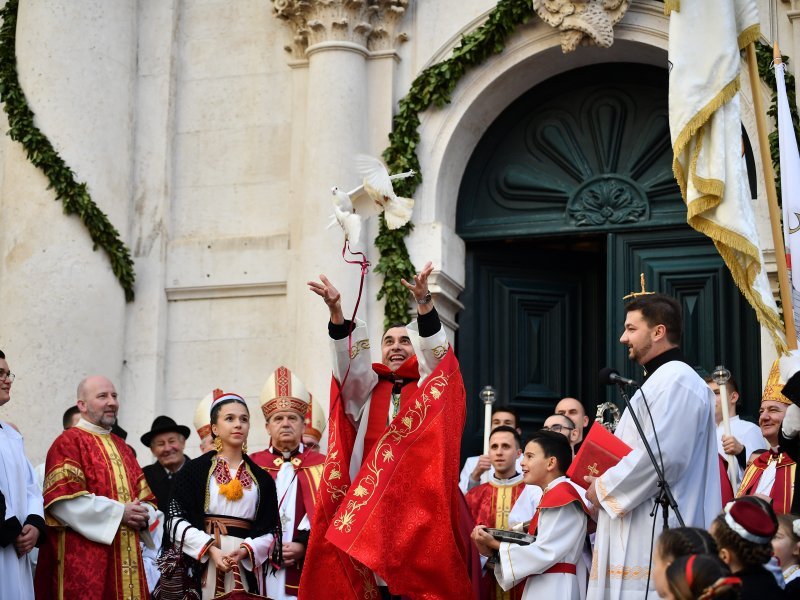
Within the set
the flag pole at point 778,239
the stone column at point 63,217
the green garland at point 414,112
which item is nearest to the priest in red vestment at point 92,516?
the stone column at point 63,217

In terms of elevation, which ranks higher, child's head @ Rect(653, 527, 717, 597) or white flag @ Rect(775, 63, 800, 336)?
white flag @ Rect(775, 63, 800, 336)

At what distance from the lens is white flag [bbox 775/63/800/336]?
873 centimetres

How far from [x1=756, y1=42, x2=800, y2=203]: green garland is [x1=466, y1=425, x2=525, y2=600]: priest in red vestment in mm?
3114

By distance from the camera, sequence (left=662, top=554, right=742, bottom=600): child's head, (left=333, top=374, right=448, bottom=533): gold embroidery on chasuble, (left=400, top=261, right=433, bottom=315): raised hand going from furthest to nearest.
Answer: (left=333, top=374, right=448, bottom=533): gold embroidery on chasuble, (left=400, top=261, right=433, bottom=315): raised hand, (left=662, top=554, right=742, bottom=600): child's head

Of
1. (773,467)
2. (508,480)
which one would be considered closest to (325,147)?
(508,480)

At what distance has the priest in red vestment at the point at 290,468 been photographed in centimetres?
909

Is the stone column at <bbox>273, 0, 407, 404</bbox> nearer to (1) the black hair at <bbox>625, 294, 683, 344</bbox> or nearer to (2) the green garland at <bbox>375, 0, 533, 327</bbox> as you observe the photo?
(2) the green garland at <bbox>375, 0, 533, 327</bbox>

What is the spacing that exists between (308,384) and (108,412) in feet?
8.80

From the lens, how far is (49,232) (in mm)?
12672

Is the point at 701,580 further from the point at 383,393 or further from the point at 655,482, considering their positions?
the point at 383,393

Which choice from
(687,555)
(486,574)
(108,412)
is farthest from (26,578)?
(687,555)

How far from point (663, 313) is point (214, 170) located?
6416 millimetres

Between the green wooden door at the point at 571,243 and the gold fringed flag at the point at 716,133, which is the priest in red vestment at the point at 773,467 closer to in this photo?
the gold fringed flag at the point at 716,133

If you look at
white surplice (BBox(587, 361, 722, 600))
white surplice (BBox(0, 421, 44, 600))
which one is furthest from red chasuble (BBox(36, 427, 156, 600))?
white surplice (BBox(587, 361, 722, 600))
